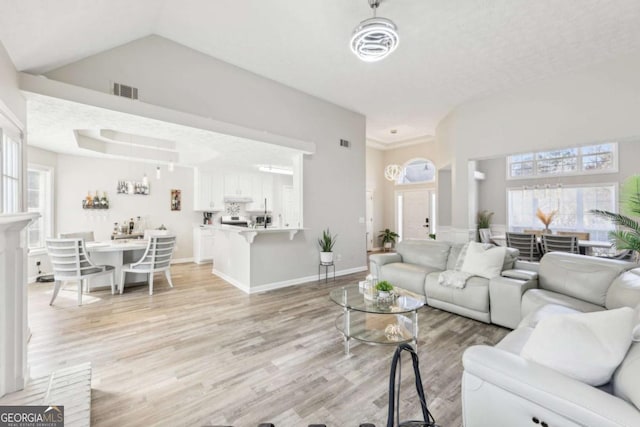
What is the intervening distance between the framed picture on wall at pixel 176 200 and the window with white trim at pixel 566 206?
9.15 meters

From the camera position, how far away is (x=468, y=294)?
3.26m

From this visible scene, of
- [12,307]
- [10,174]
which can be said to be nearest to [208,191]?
[10,174]

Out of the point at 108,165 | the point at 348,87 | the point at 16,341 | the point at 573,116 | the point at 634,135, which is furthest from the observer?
the point at 108,165

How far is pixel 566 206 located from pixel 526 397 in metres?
7.91

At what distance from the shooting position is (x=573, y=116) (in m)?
4.06

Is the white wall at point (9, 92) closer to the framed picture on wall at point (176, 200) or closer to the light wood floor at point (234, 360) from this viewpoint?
the light wood floor at point (234, 360)

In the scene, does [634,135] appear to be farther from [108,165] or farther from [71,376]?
[108,165]

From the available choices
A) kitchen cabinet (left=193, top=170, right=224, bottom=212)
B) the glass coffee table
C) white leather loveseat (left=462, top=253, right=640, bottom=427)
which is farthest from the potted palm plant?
white leather loveseat (left=462, top=253, right=640, bottom=427)

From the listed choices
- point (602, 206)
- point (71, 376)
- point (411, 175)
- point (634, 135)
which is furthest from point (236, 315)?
point (602, 206)

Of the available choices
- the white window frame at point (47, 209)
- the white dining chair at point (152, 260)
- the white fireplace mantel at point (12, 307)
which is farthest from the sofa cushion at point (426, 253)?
the white window frame at point (47, 209)

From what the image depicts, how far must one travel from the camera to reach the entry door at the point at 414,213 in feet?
27.6

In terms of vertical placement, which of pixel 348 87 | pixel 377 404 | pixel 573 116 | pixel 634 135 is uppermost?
pixel 348 87

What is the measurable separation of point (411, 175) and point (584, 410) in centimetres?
832

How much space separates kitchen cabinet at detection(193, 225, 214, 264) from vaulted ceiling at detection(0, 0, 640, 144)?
4.34 metres
